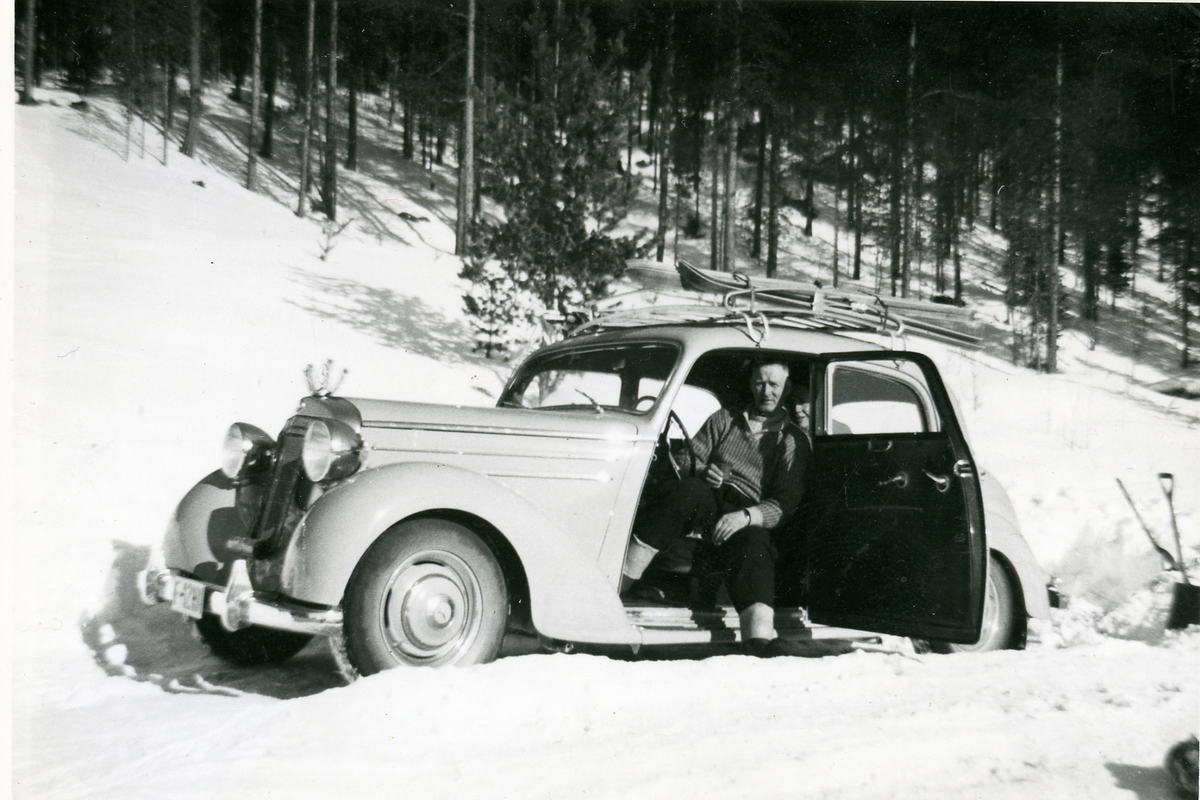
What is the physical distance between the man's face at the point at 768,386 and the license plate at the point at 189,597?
2759mm

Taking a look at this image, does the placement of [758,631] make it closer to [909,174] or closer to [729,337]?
[729,337]

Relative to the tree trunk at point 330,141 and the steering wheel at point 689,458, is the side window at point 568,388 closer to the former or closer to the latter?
the steering wheel at point 689,458

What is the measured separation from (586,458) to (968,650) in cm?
241

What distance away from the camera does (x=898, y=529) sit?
161 inches

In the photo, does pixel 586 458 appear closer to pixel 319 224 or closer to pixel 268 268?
→ pixel 268 268

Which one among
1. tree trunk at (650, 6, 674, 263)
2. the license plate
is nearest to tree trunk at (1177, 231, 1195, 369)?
tree trunk at (650, 6, 674, 263)

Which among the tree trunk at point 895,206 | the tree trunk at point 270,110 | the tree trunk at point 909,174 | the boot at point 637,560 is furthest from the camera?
the tree trunk at point 895,206

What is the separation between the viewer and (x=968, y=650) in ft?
15.5

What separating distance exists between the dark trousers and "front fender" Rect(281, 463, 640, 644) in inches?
18.4

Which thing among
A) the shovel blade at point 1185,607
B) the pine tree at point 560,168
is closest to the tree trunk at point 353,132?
the pine tree at point 560,168

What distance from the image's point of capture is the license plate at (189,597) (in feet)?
11.4

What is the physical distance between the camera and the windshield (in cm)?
445

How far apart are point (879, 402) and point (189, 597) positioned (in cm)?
365

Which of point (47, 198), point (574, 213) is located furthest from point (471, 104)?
point (47, 198)
